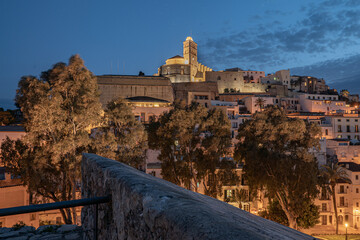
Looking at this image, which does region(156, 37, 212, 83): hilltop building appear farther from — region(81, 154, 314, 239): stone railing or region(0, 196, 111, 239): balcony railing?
region(0, 196, 111, 239): balcony railing

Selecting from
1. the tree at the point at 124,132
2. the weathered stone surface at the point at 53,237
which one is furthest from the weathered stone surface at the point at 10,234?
the tree at the point at 124,132

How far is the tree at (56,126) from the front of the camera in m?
12.0

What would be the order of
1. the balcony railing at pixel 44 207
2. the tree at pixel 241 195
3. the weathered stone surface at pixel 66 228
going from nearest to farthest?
the balcony railing at pixel 44 207 < the weathered stone surface at pixel 66 228 < the tree at pixel 241 195

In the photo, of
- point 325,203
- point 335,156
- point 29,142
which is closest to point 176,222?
point 29,142

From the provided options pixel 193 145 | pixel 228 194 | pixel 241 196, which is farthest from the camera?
pixel 228 194

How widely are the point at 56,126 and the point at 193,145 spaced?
10.9 m

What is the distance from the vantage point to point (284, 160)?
58.9 ft

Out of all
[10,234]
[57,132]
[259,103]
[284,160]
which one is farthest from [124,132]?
[259,103]

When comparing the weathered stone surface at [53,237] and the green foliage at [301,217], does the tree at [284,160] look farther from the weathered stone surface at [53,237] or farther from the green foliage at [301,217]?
the weathered stone surface at [53,237]

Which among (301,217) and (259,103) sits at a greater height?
(259,103)

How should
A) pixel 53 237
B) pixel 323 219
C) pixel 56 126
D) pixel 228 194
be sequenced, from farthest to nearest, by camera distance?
pixel 323 219 → pixel 228 194 → pixel 56 126 → pixel 53 237

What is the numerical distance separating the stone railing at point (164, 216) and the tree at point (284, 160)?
17314 mm

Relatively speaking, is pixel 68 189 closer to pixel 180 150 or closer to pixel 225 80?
pixel 180 150

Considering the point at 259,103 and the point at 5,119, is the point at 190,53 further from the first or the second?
the point at 5,119
